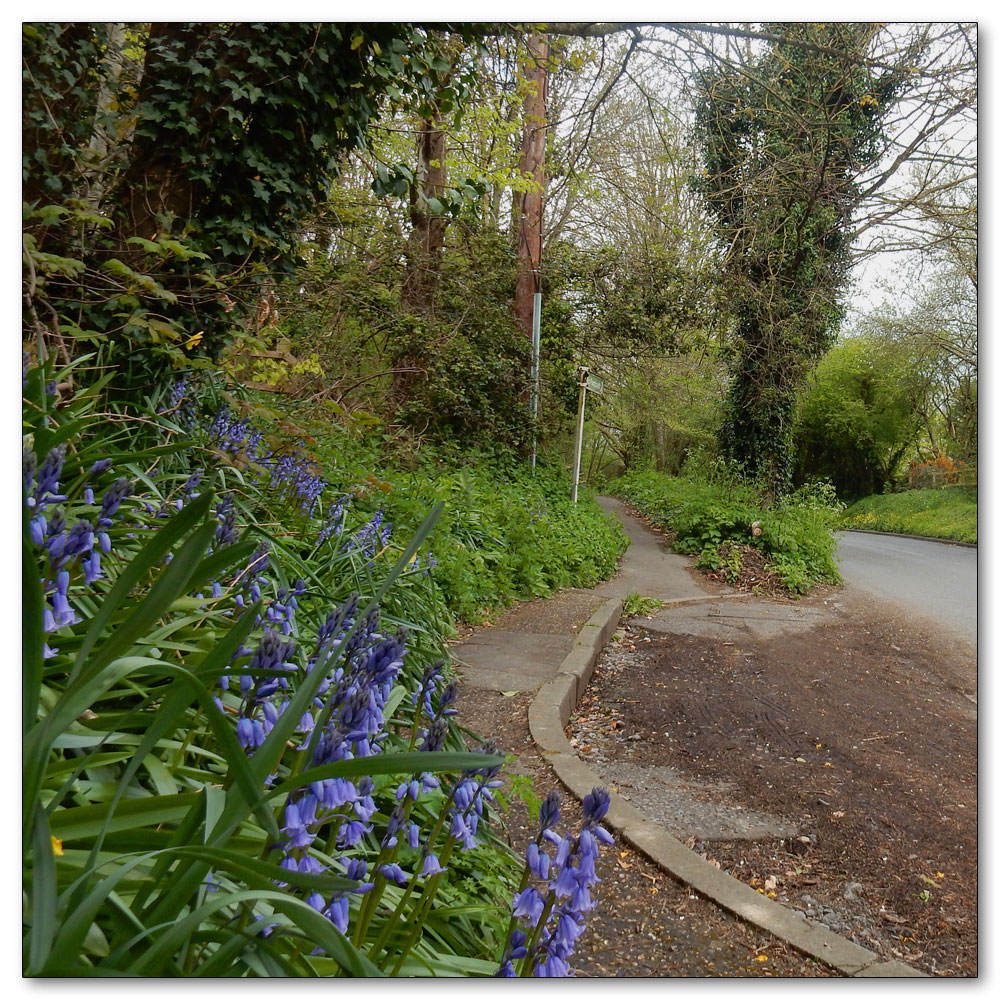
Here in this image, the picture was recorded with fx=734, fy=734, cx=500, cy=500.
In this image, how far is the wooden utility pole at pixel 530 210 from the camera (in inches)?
138

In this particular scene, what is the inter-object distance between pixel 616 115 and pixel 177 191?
179cm

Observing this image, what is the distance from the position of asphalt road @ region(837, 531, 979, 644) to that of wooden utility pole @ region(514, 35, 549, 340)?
7.78ft

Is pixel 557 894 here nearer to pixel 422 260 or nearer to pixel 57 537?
pixel 57 537

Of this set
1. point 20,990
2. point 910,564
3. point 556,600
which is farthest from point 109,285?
point 910,564

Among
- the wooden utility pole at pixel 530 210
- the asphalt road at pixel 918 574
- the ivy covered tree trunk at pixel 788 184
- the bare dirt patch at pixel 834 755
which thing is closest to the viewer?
the bare dirt patch at pixel 834 755

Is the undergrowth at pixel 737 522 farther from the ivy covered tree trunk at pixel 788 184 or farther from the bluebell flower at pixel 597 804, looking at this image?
the bluebell flower at pixel 597 804

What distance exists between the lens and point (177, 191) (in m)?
2.19

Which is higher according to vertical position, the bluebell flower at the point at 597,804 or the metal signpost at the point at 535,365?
the metal signpost at the point at 535,365

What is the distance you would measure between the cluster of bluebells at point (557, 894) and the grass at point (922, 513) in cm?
148

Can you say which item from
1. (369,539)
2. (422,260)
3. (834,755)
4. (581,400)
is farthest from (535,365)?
(834,755)

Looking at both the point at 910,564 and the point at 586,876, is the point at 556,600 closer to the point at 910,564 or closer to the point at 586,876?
the point at 910,564

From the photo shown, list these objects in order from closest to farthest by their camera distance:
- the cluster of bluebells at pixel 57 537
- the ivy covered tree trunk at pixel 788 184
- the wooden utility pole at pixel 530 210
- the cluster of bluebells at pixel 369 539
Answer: the cluster of bluebells at pixel 57 537 → the ivy covered tree trunk at pixel 788 184 → the cluster of bluebells at pixel 369 539 → the wooden utility pole at pixel 530 210

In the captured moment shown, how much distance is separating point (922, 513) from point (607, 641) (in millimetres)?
1094

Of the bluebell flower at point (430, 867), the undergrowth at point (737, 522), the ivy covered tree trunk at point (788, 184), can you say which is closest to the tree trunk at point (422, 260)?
the ivy covered tree trunk at point (788, 184)
